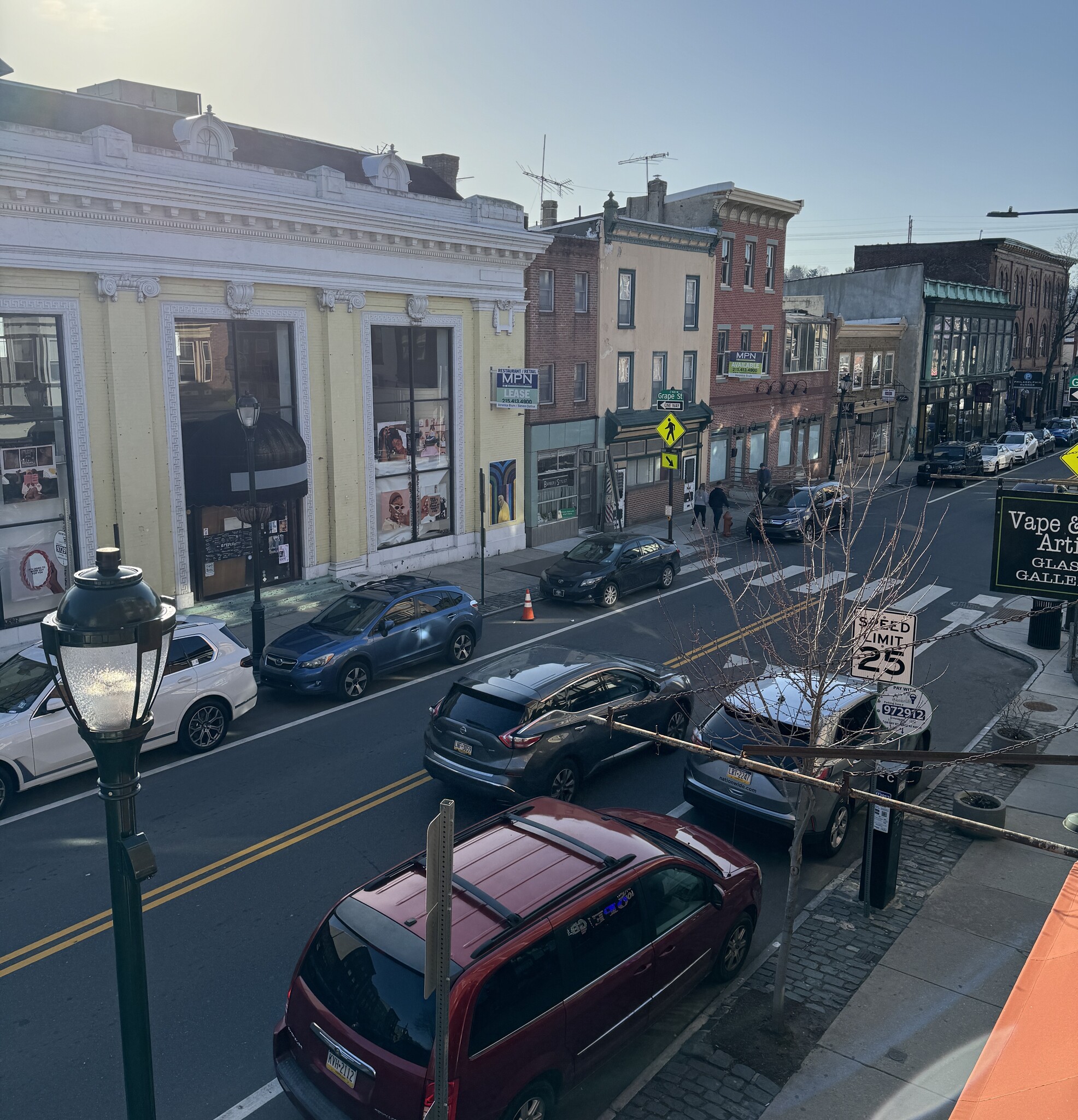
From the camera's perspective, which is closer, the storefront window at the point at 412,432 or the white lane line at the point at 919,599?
the white lane line at the point at 919,599

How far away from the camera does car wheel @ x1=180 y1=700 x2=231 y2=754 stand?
13.8 meters

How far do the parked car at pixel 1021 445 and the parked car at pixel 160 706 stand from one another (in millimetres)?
45178

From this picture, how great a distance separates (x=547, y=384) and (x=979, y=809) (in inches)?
834

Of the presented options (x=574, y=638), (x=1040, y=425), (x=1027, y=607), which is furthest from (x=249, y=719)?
(x=1040, y=425)

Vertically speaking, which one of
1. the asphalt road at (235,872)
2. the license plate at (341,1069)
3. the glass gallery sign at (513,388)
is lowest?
the asphalt road at (235,872)

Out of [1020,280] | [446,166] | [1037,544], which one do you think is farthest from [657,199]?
[1020,280]

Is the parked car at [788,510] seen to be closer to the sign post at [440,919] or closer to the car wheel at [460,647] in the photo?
the car wheel at [460,647]

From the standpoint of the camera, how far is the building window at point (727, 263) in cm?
3788

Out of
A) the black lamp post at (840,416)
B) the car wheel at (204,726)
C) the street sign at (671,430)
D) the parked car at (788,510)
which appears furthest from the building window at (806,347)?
the car wheel at (204,726)

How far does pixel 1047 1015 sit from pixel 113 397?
60.9 ft

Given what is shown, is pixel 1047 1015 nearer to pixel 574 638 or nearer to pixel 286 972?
pixel 286 972

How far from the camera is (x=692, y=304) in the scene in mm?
36469

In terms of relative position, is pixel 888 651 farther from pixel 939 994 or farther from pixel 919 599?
pixel 919 599

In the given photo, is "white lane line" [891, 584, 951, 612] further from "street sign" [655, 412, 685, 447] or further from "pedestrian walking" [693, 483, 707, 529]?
"street sign" [655, 412, 685, 447]
